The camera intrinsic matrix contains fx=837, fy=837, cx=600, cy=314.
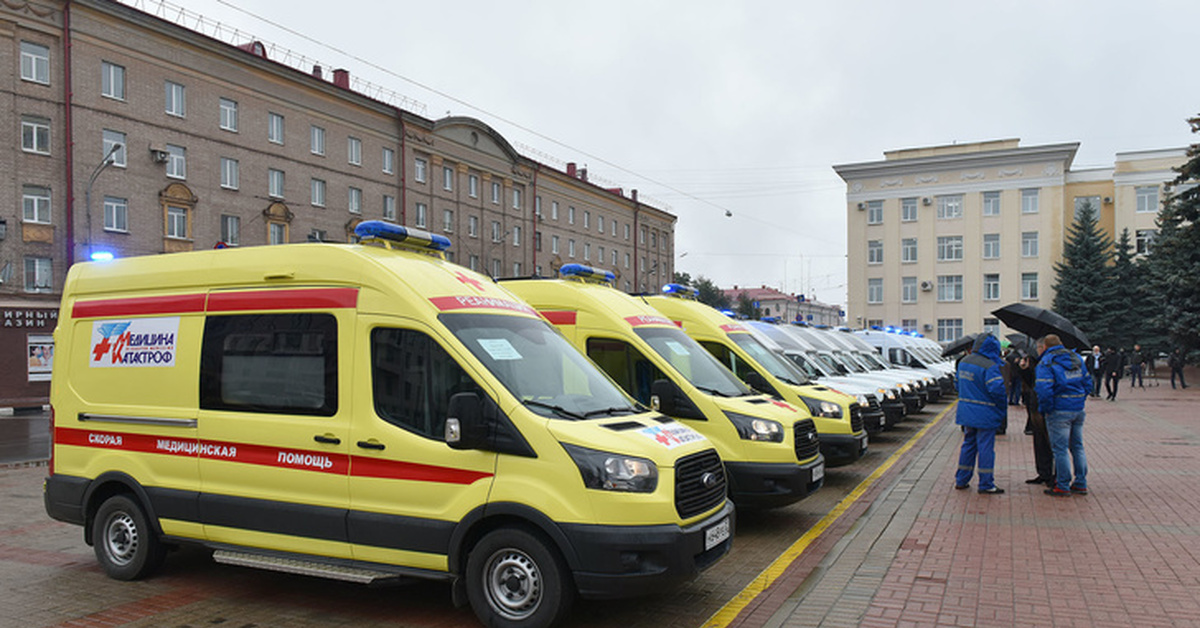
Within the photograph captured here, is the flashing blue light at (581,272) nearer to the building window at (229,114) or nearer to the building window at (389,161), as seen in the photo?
the building window at (229,114)

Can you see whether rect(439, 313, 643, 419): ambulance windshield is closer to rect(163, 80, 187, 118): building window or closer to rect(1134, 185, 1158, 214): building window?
rect(163, 80, 187, 118): building window

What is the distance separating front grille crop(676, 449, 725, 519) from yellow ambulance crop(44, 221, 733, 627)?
0.02 meters

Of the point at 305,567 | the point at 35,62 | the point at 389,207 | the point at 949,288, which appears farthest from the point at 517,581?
the point at 949,288

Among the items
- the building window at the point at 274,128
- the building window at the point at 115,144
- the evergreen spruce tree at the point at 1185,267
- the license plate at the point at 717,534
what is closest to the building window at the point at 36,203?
the building window at the point at 115,144

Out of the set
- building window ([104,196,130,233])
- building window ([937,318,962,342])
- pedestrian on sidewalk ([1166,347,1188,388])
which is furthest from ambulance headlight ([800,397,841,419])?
building window ([937,318,962,342])

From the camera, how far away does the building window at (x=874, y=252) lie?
64.4 meters

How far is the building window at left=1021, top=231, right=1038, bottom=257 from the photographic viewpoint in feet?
196

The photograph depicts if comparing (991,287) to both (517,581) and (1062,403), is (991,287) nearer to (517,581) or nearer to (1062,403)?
(1062,403)

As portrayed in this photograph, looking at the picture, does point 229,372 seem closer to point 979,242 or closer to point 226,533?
point 226,533

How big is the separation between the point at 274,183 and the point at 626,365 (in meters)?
32.0

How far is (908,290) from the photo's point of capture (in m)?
63.9

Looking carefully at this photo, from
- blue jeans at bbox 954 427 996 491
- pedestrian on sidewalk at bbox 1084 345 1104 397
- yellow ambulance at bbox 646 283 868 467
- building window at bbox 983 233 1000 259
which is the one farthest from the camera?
building window at bbox 983 233 1000 259

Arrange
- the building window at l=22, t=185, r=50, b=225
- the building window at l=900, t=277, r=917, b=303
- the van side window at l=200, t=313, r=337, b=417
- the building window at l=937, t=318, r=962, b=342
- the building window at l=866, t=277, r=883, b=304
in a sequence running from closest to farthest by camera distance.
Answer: the van side window at l=200, t=313, r=337, b=417, the building window at l=22, t=185, r=50, b=225, the building window at l=937, t=318, r=962, b=342, the building window at l=900, t=277, r=917, b=303, the building window at l=866, t=277, r=883, b=304

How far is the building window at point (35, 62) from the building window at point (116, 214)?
4.36 meters
